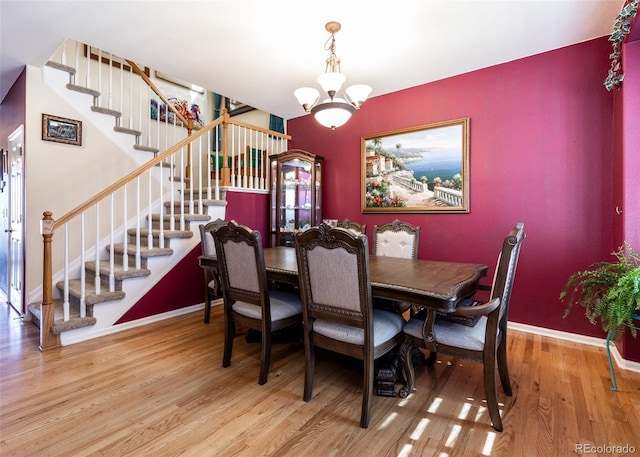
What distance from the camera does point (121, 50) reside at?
2.97 meters

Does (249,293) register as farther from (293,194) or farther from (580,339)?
(580,339)

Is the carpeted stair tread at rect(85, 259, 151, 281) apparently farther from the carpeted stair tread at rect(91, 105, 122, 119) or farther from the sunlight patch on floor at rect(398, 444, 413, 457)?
the sunlight patch on floor at rect(398, 444, 413, 457)

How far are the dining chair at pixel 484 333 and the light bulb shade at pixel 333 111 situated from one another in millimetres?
1438

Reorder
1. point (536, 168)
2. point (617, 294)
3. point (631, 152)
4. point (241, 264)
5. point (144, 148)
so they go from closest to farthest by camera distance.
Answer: point (617, 294) → point (241, 264) → point (631, 152) → point (536, 168) → point (144, 148)

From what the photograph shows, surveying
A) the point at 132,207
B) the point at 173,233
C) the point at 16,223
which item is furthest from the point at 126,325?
the point at 16,223

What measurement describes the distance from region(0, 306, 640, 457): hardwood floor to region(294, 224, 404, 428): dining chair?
0.21 m

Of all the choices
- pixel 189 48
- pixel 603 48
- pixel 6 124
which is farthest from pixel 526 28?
pixel 6 124

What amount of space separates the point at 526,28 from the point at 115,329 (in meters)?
4.44

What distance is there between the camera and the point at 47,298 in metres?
2.57

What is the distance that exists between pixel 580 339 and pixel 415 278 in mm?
2038

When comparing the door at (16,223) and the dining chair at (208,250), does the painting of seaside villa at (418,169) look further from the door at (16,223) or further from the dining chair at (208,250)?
the door at (16,223)

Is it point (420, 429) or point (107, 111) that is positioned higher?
point (107, 111)

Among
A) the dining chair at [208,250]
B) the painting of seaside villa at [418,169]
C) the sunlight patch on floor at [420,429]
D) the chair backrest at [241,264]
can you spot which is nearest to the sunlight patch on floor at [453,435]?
the sunlight patch on floor at [420,429]

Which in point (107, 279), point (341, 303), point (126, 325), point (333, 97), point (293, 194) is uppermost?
point (333, 97)
